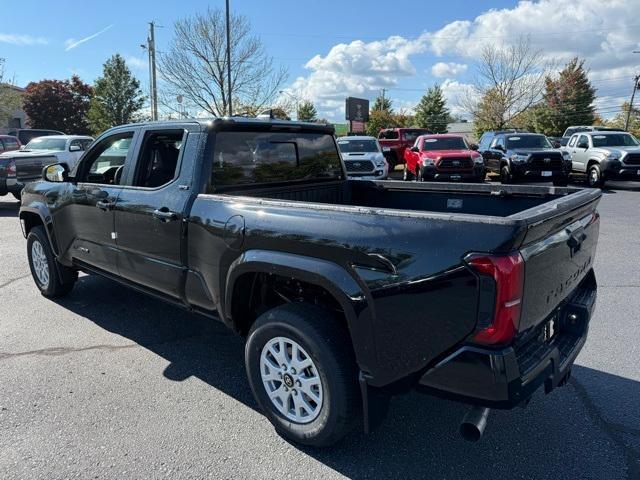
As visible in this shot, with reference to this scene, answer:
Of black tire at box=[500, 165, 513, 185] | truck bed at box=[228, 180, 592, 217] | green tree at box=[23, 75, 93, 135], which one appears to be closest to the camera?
truck bed at box=[228, 180, 592, 217]

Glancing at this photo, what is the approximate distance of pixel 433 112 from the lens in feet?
198

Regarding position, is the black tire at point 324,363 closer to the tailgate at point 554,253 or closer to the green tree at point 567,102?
the tailgate at point 554,253

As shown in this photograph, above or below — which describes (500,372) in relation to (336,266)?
below

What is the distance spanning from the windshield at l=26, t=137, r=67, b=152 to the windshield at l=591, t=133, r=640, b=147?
56.5ft

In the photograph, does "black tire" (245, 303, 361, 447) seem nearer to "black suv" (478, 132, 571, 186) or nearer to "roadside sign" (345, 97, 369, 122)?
"black suv" (478, 132, 571, 186)

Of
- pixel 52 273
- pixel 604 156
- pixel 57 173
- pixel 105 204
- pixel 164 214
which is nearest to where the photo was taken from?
pixel 164 214

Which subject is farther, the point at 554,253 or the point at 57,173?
the point at 57,173

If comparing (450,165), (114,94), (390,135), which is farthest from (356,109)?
(114,94)

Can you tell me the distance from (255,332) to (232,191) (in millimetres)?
1134

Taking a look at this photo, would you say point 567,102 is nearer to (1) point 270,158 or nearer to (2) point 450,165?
(2) point 450,165

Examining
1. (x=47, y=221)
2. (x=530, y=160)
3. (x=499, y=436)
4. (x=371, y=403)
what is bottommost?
(x=499, y=436)

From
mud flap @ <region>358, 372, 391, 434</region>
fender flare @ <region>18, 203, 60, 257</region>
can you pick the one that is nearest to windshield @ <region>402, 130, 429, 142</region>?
fender flare @ <region>18, 203, 60, 257</region>

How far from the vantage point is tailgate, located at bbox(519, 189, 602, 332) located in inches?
85.0

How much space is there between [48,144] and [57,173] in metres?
11.9
